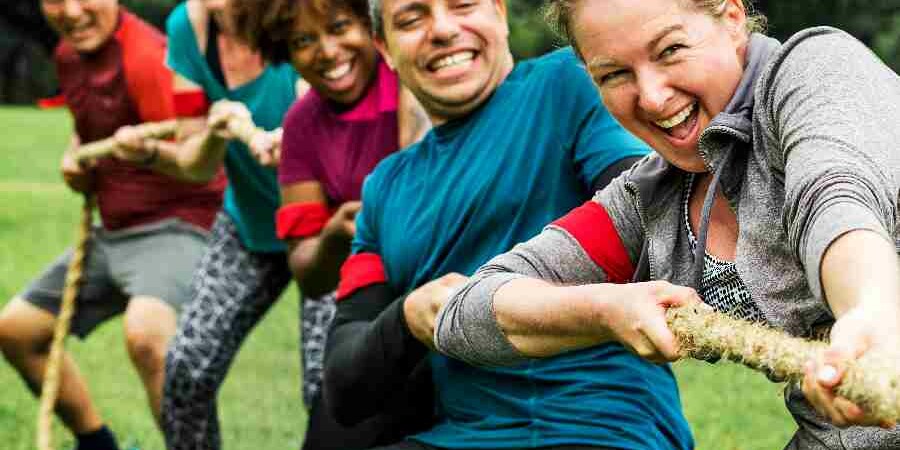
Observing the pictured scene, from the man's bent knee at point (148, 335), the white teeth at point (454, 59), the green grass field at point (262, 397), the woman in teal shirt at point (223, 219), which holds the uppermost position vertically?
the white teeth at point (454, 59)

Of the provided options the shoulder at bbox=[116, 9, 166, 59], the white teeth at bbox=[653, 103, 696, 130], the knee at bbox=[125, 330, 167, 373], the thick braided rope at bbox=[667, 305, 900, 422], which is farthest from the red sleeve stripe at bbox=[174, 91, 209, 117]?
the thick braided rope at bbox=[667, 305, 900, 422]

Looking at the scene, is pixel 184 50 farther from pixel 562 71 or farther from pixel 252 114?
pixel 562 71

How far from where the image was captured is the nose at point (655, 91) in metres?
2.25

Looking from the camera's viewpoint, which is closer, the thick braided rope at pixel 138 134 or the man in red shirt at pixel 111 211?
the thick braided rope at pixel 138 134

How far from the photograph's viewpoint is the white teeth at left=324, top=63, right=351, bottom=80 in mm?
4152

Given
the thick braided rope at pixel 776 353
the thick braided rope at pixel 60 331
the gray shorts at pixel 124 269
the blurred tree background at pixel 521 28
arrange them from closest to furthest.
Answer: the thick braided rope at pixel 776 353
the thick braided rope at pixel 60 331
the gray shorts at pixel 124 269
the blurred tree background at pixel 521 28

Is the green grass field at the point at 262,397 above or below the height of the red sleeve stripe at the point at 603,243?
below

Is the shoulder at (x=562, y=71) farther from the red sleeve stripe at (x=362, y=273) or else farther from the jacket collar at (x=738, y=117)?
the jacket collar at (x=738, y=117)

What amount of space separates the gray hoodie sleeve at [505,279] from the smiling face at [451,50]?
75 centimetres

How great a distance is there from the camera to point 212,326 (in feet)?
16.4

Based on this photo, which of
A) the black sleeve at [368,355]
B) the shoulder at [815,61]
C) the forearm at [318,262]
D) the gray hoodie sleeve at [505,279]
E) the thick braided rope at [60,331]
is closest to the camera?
the shoulder at [815,61]

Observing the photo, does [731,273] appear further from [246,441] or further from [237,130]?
[246,441]

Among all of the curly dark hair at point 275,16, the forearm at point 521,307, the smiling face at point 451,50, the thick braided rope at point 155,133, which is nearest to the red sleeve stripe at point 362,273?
the smiling face at point 451,50

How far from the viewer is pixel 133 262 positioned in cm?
558
